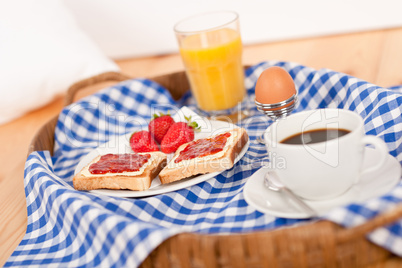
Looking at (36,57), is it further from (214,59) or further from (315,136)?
(315,136)

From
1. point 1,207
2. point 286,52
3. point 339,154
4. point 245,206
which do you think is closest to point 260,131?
point 245,206

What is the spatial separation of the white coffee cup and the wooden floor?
23.2 inches

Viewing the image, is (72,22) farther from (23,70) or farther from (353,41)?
(353,41)

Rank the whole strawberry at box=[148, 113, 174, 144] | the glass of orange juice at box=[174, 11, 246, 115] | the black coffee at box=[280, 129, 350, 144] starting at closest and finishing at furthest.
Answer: the black coffee at box=[280, 129, 350, 144] → the whole strawberry at box=[148, 113, 174, 144] → the glass of orange juice at box=[174, 11, 246, 115]

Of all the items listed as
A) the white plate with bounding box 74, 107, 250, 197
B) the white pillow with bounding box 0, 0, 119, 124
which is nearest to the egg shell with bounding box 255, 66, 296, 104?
the white plate with bounding box 74, 107, 250, 197

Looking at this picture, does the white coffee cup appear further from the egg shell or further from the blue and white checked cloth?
the egg shell

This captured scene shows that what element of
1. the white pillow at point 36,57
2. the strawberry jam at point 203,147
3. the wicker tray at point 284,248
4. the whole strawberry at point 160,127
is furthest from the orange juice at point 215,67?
the wicker tray at point 284,248

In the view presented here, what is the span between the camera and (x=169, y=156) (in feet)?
3.70

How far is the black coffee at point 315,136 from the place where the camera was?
0.75m

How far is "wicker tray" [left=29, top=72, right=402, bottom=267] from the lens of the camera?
61cm

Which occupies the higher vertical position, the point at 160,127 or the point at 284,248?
the point at 284,248

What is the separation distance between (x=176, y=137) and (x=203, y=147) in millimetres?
123

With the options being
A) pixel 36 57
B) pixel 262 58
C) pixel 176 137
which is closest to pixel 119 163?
pixel 176 137

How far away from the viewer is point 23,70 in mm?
1768
